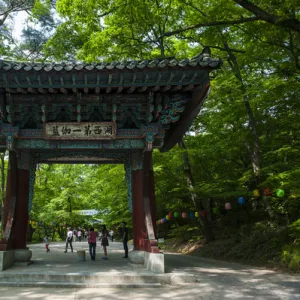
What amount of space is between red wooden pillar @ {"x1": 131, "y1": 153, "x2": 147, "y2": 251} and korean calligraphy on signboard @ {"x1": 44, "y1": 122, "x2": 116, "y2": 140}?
1.36 meters

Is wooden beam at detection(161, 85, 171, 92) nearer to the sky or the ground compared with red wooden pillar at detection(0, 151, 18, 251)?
nearer to the sky

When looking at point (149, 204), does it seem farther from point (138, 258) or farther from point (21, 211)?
point (21, 211)

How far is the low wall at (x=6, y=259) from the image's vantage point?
835 centimetres

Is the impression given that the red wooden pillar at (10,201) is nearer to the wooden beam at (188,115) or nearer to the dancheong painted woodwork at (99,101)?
the dancheong painted woodwork at (99,101)

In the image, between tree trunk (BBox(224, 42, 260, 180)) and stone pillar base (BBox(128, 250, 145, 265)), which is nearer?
stone pillar base (BBox(128, 250, 145, 265))

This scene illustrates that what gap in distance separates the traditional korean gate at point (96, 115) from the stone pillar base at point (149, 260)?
49 mm

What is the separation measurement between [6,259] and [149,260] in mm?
3843

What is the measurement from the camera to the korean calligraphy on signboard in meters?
9.17

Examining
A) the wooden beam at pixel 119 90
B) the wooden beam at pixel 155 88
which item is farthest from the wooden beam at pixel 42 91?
the wooden beam at pixel 155 88

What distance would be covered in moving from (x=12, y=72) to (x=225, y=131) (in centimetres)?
1144

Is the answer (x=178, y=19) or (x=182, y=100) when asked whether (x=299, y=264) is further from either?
(x=178, y=19)

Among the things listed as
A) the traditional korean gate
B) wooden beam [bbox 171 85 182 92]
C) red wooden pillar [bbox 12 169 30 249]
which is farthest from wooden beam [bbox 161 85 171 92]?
red wooden pillar [bbox 12 169 30 249]

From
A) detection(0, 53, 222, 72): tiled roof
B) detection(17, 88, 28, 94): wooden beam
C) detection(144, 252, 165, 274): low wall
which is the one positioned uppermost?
detection(0, 53, 222, 72): tiled roof

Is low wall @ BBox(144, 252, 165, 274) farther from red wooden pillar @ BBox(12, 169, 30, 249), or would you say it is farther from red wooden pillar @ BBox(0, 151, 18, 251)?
red wooden pillar @ BBox(12, 169, 30, 249)
